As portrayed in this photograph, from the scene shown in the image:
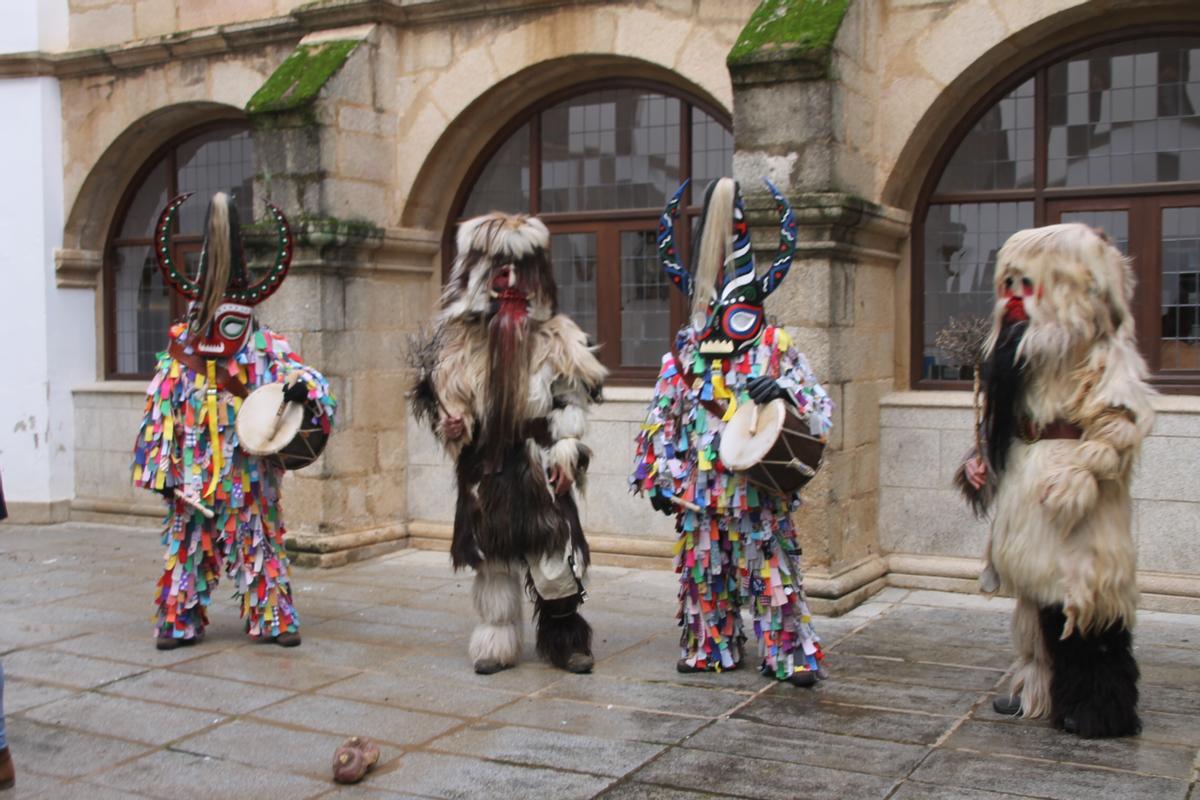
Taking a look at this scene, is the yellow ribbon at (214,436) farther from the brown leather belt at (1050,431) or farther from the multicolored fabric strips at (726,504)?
the brown leather belt at (1050,431)

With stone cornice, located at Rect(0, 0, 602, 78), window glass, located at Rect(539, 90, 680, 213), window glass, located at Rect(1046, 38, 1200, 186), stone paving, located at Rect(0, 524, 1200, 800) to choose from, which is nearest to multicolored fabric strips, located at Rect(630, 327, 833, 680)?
stone paving, located at Rect(0, 524, 1200, 800)

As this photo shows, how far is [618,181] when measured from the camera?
8.95 metres

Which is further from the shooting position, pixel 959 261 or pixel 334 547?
pixel 334 547

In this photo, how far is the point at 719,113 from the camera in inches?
333

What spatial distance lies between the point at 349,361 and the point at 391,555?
1402 mm

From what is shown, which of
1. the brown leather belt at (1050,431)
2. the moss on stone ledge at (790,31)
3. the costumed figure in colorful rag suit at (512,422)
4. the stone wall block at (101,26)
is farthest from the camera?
the stone wall block at (101,26)

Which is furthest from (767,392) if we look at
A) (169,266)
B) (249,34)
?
(249,34)

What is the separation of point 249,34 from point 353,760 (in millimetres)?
6664

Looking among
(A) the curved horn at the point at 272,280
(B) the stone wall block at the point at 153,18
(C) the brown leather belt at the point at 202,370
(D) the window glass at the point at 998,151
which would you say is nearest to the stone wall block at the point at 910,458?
(D) the window glass at the point at 998,151

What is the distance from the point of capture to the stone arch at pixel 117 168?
34.6 ft

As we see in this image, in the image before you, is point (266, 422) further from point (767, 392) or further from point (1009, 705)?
point (1009, 705)

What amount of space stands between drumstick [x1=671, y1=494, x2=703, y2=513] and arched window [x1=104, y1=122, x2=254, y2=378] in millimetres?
6173

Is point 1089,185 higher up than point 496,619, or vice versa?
point 1089,185

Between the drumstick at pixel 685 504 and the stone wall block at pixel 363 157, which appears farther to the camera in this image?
the stone wall block at pixel 363 157
